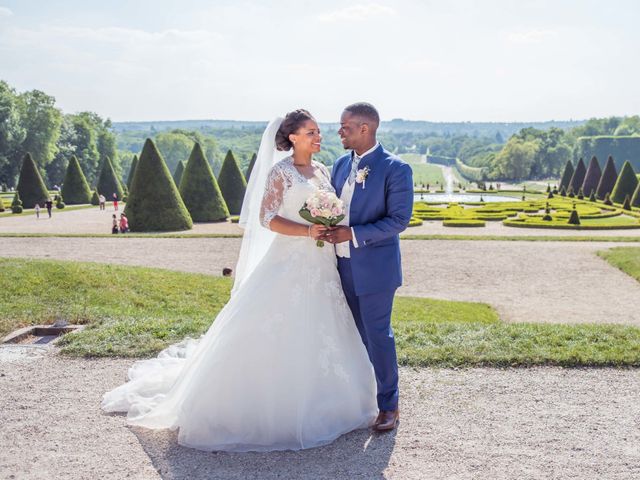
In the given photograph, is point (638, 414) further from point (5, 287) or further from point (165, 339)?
point (5, 287)

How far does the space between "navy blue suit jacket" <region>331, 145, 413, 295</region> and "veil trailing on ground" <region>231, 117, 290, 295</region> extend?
0.77 meters

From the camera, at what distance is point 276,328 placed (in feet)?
15.0

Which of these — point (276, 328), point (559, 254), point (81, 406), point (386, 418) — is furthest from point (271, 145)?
point (559, 254)

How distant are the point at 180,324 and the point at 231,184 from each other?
1041 inches

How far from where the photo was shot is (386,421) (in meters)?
4.53

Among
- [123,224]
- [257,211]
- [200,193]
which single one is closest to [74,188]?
[200,193]

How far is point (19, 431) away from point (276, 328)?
1.98 meters

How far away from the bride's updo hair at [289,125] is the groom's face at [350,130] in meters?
0.32

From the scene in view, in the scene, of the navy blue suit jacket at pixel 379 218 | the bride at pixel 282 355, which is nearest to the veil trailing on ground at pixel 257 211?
the bride at pixel 282 355

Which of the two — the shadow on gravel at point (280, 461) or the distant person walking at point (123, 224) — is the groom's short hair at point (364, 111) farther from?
the distant person walking at point (123, 224)

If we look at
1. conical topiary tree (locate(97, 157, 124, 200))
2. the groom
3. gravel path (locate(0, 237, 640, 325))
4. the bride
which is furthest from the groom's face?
conical topiary tree (locate(97, 157, 124, 200))

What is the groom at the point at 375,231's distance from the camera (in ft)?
14.5

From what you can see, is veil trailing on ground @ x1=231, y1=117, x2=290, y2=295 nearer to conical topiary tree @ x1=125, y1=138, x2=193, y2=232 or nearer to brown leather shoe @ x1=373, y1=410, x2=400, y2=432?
brown leather shoe @ x1=373, y1=410, x2=400, y2=432

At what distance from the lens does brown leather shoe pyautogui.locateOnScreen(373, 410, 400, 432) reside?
4.50 m
